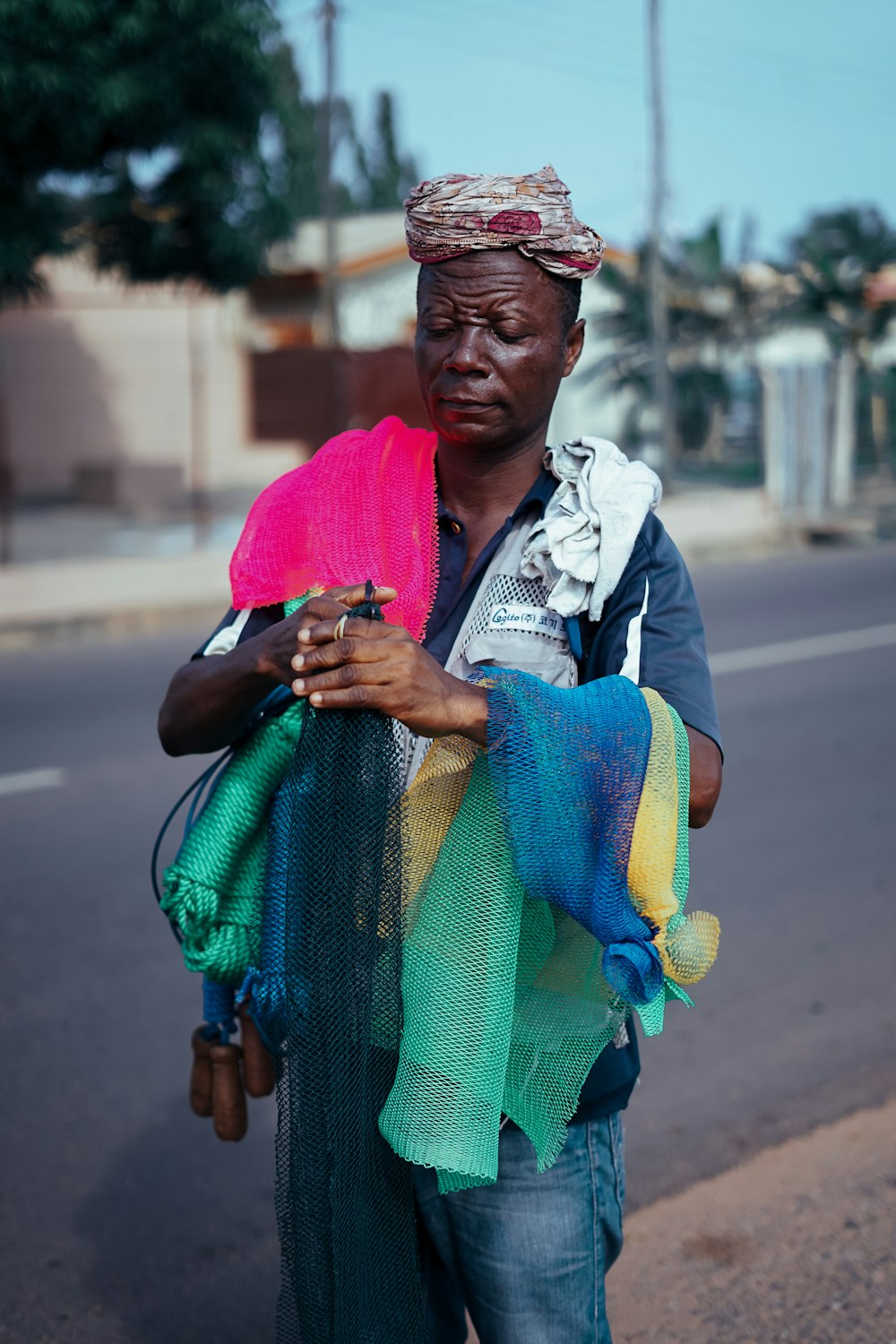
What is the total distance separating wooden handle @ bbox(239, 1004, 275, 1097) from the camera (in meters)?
1.81

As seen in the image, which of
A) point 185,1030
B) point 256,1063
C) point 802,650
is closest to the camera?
point 256,1063

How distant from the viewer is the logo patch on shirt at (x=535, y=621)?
168 centimetres

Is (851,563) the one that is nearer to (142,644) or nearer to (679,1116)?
(142,644)

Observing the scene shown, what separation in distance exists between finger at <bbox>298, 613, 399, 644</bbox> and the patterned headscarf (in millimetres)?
488

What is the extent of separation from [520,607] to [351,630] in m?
0.31

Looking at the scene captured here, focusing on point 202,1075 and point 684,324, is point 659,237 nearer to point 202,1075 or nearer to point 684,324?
point 684,324

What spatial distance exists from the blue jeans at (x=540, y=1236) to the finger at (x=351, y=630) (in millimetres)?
655

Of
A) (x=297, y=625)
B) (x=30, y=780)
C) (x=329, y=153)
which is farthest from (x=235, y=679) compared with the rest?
(x=329, y=153)

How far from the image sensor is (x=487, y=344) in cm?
164

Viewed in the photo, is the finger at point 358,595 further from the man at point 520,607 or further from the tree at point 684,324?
the tree at point 684,324

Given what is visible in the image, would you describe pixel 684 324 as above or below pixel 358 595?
above

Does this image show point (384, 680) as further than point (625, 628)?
No

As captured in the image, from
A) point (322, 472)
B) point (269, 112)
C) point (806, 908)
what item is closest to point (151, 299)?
point (269, 112)

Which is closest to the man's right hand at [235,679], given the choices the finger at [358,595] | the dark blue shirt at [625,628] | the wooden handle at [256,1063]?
the finger at [358,595]
